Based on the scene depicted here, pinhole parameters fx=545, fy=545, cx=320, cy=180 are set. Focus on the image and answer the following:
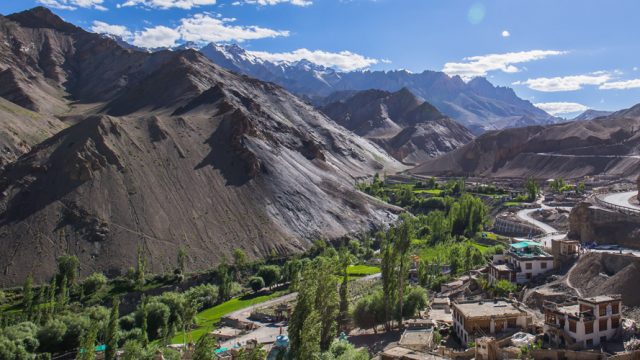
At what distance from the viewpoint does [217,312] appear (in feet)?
255

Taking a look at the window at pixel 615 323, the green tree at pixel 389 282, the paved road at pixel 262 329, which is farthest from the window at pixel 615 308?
the paved road at pixel 262 329

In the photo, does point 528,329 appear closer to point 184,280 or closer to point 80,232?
point 184,280

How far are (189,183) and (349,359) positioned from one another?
78780mm

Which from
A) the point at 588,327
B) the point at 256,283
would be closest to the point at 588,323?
the point at 588,327

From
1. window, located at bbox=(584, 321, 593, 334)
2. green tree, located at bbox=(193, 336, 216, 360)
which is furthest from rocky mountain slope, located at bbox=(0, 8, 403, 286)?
window, located at bbox=(584, 321, 593, 334)

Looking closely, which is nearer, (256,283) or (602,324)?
(602,324)

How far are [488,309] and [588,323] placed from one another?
9606 mm

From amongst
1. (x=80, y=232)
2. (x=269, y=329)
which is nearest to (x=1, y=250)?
(x=80, y=232)

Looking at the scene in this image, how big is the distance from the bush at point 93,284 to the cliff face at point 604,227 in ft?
214

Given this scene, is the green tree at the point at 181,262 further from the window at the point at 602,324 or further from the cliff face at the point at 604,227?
the window at the point at 602,324

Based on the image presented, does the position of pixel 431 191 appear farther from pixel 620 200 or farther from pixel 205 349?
pixel 205 349

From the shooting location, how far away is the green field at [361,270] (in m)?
93.2

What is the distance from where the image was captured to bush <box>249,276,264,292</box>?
86.3m

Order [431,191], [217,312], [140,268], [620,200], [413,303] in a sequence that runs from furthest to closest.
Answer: [431,191] → [620,200] → [140,268] → [217,312] → [413,303]
